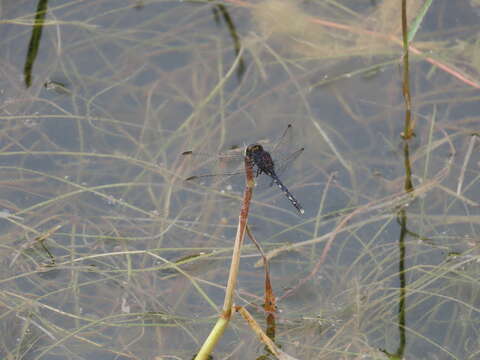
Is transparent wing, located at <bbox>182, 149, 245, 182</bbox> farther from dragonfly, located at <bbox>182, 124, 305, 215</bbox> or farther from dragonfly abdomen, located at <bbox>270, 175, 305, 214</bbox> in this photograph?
dragonfly abdomen, located at <bbox>270, 175, 305, 214</bbox>

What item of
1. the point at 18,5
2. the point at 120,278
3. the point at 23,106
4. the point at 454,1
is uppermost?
the point at 454,1

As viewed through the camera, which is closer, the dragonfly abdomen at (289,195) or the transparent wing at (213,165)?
the dragonfly abdomen at (289,195)

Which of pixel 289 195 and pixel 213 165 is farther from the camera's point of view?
pixel 213 165

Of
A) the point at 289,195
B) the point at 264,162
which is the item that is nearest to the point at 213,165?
Result: the point at 264,162

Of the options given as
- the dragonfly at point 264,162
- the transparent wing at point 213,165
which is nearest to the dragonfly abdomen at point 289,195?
the dragonfly at point 264,162

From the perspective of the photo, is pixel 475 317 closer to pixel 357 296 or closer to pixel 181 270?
pixel 357 296

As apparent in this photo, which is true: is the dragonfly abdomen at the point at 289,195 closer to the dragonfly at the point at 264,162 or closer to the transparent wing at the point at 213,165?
the dragonfly at the point at 264,162

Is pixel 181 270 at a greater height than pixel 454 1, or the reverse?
pixel 454 1

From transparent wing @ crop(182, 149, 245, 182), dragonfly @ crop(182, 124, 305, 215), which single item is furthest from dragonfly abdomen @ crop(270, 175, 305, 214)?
transparent wing @ crop(182, 149, 245, 182)

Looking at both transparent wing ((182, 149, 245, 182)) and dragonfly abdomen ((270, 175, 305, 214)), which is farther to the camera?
transparent wing ((182, 149, 245, 182))

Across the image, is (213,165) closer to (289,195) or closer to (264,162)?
(264,162)

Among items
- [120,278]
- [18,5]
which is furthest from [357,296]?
[18,5]
